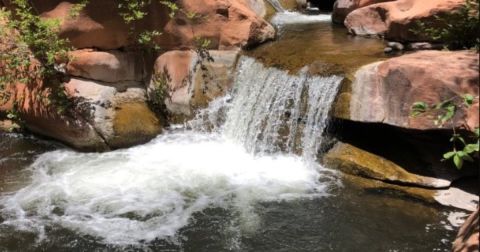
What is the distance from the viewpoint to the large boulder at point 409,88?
20.2 feet

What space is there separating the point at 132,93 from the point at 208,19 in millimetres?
2015

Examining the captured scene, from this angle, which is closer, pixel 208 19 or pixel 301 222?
pixel 301 222

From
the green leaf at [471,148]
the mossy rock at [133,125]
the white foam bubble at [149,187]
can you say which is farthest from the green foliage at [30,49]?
the green leaf at [471,148]

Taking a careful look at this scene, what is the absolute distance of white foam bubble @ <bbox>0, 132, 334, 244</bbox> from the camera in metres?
6.46

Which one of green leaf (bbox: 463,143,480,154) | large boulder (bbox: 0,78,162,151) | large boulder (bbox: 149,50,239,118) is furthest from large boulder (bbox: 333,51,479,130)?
large boulder (bbox: 0,78,162,151)

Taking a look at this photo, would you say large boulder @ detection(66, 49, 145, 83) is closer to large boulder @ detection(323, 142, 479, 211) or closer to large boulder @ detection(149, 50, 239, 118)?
large boulder @ detection(149, 50, 239, 118)

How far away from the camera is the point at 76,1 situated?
8.97 meters

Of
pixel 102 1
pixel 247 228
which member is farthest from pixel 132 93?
pixel 247 228

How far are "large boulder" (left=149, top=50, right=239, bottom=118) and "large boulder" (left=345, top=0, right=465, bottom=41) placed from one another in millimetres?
3047

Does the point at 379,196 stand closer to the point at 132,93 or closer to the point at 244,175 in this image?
the point at 244,175

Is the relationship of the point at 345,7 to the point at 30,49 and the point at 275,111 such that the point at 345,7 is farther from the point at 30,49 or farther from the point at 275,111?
the point at 30,49

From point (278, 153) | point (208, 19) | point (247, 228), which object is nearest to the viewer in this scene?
point (247, 228)

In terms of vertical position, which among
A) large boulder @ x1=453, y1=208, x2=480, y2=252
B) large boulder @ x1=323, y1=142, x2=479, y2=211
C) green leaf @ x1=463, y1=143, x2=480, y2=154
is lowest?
large boulder @ x1=323, y1=142, x2=479, y2=211

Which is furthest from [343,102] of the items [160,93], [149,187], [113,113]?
[113,113]
